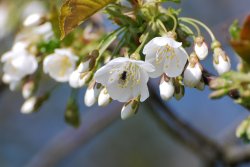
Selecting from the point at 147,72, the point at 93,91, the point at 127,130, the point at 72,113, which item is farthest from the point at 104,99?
the point at 127,130

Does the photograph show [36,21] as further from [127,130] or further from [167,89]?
[127,130]

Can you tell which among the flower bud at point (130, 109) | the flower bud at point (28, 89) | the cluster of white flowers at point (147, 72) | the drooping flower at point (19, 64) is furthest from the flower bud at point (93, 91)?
the flower bud at point (28, 89)

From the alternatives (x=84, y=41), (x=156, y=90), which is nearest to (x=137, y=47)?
(x=84, y=41)

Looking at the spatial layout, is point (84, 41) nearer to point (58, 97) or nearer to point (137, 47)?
point (137, 47)

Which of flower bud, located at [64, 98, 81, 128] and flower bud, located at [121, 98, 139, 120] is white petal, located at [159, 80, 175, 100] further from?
flower bud, located at [64, 98, 81, 128]

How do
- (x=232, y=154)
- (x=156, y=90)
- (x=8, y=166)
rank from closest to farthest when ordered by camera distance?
(x=156, y=90) → (x=232, y=154) → (x=8, y=166)

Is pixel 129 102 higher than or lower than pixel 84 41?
higher

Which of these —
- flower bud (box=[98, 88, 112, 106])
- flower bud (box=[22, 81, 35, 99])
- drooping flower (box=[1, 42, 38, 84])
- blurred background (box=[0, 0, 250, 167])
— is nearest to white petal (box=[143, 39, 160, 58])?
flower bud (box=[98, 88, 112, 106])
